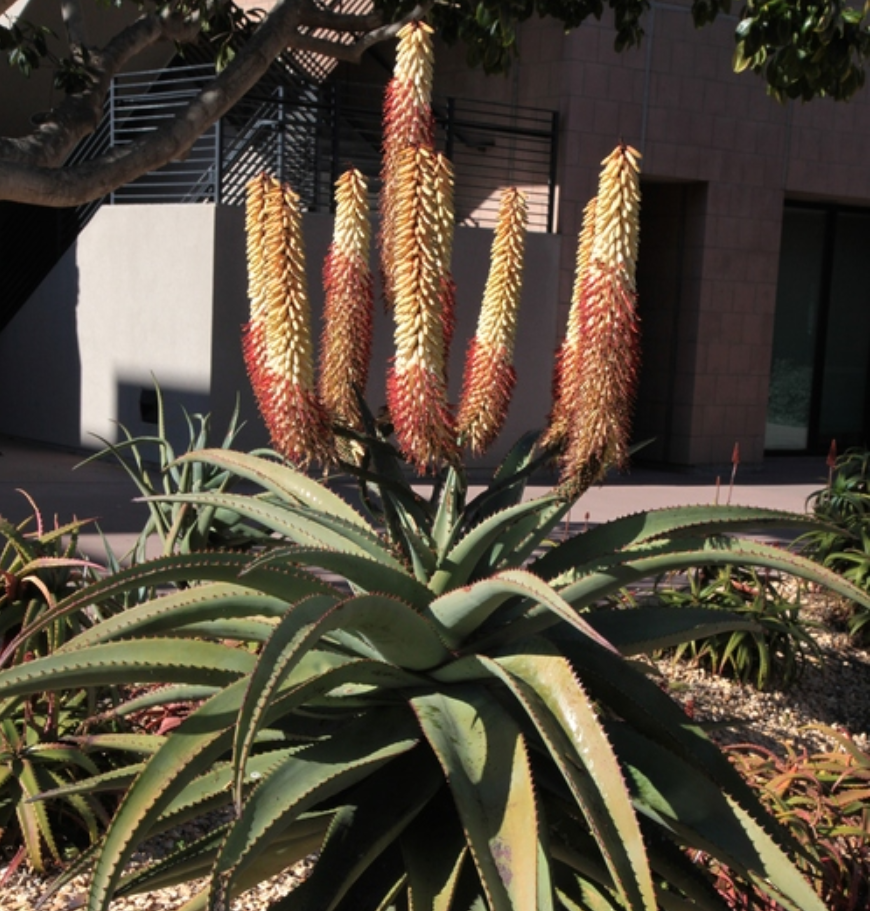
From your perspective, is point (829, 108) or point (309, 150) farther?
point (829, 108)

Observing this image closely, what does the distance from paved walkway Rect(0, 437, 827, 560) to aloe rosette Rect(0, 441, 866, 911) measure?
5.57 meters

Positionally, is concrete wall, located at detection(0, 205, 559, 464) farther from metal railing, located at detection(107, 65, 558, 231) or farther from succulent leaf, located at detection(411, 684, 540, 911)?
succulent leaf, located at detection(411, 684, 540, 911)

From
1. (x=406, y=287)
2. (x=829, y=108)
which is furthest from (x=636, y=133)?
(x=406, y=287)

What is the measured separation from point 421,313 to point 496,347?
0.97 ft

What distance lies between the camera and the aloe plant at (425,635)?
90.1 inches

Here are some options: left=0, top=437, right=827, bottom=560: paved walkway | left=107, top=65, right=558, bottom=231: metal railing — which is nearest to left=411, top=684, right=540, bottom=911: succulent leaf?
left=0, top=437, right=827, bottom=560: paved walkway

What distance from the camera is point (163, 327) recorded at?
1218 centimetres

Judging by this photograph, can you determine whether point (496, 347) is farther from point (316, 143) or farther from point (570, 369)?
point (316, 143)

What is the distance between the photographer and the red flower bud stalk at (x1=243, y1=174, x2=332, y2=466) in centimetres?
251

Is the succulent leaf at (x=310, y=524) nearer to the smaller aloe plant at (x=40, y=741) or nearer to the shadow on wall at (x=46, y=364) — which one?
the smaller aloe plant at (x=40, y=741)

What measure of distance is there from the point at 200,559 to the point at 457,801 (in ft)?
2.14

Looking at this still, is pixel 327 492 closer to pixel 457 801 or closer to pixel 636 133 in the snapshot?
pixel 457 801

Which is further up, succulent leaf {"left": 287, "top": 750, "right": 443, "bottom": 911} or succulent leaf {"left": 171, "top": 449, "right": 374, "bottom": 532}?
succulent leaf {"left": 171, "top": 449, "right": 374, "bottom": 532}

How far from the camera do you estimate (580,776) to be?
2.20m
